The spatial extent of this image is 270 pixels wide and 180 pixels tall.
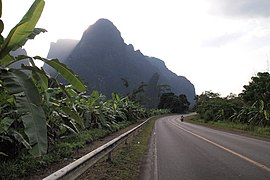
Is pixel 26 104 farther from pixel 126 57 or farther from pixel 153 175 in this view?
pixel 126 57

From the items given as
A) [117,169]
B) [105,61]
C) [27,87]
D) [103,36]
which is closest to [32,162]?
[117,169]

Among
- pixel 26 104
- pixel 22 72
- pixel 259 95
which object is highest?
pixel 259 95

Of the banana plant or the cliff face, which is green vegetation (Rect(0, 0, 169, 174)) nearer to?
the banana plant

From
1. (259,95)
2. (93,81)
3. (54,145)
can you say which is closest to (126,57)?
(93,81)

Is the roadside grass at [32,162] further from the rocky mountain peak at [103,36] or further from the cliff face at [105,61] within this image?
the rocky mountain peak at [103,36]

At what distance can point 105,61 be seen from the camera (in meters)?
132

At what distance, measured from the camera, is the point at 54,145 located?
32.6 feet

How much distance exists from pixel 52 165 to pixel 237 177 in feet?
15.0

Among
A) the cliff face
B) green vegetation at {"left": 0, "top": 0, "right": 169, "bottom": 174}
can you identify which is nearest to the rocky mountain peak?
the cliff face

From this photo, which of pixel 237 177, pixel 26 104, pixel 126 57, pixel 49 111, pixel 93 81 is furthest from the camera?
pixel 126 57

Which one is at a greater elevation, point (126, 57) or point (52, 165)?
point (126, 57)

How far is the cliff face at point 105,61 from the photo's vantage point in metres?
120

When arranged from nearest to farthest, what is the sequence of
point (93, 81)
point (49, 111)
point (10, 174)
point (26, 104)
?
point (26, 104) < point (10, 174) < point (49, 111) < point (93, 81)

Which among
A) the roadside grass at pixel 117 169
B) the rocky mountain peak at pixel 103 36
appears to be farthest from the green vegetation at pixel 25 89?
the rocky mountain peak at pixel 103 36
